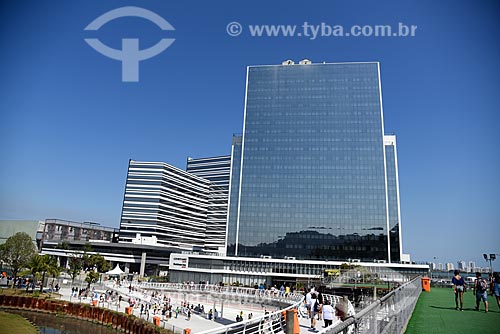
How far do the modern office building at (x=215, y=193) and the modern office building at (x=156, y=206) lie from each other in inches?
463

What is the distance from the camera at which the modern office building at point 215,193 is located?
141m

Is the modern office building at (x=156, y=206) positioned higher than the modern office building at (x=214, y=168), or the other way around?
the modern office building at (x=214, y=168)

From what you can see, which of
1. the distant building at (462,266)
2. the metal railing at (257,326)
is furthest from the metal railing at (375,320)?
the distant building at (462,266)

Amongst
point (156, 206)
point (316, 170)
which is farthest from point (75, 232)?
point (316, 170)

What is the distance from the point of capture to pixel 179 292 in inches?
2247

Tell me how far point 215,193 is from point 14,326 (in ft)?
387

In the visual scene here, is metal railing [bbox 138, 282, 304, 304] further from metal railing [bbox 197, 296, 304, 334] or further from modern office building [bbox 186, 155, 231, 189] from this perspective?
modern office building [bbox 186, 155, 231, 189]

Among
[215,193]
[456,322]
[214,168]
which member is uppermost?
[214,168]

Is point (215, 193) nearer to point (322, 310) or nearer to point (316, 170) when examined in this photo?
point (316, 170)

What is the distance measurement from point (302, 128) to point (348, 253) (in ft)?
116

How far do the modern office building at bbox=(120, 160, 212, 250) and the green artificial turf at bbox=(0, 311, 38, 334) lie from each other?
72744 mm

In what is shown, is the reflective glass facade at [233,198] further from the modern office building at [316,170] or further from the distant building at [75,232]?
the distant building at [75,232]

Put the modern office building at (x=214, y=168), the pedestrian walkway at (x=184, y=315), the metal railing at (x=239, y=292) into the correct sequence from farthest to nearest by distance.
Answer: the modern office building at (x=214, y=168)
the metal railing at (x=239, y=292)
the pedestrian walkway at (x=184, y=315)

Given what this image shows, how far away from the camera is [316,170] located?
88062 millimetres
